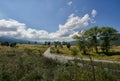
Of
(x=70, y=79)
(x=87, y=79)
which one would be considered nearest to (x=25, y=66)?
(x=70, y=79)

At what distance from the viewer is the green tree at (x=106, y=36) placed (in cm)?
7771

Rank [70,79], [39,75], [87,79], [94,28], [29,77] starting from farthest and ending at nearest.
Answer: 1. [94,28]
2. [39,75]
3. [29,77]
4. [70,79]
5. [87,79]

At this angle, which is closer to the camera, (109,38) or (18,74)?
(18,74)

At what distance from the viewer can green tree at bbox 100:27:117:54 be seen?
3059 inches

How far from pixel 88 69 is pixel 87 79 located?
100cm

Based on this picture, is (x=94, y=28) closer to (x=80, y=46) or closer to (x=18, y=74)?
(x=80, y=46)

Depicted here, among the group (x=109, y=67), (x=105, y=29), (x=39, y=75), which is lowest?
(x=39, y=75)

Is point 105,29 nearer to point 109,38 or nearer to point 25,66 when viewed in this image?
point 109,38

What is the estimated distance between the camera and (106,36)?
8044cm

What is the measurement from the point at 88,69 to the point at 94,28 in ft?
266

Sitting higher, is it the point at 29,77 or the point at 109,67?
the point at 109,67

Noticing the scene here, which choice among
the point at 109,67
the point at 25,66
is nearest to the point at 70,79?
the point at 109,67

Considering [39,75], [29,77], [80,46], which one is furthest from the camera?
[80,46]

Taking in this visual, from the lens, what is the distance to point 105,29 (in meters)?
81.2
